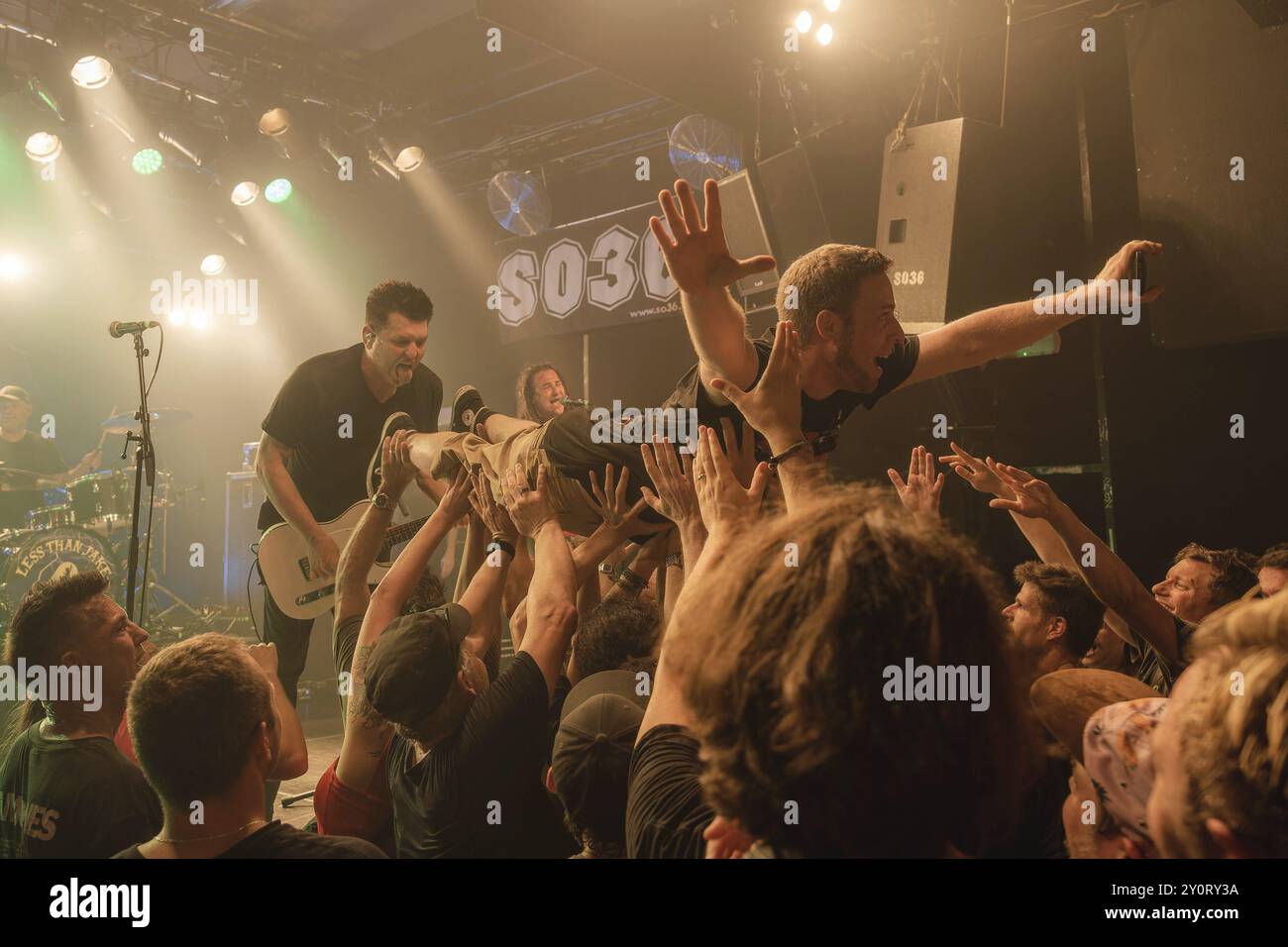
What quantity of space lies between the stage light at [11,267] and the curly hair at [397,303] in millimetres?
7458

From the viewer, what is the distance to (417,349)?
3914 mm

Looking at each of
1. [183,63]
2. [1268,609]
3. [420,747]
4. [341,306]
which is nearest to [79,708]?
[420,747]

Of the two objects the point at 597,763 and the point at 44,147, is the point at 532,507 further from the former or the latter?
the point at 44,147

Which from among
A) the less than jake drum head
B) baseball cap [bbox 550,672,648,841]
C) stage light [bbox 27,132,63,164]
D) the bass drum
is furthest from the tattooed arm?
stage light [bbox 27,132,63,164]

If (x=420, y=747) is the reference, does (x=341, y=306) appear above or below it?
above

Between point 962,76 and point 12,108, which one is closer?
point 962,76

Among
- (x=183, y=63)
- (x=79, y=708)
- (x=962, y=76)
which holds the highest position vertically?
(x=183, y=63)

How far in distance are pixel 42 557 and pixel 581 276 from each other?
4.68 meters

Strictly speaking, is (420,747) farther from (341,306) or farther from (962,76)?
(341,306)

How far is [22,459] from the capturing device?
770 centimetres

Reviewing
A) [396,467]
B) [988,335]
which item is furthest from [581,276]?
[988,335]

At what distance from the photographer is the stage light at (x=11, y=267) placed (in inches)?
360

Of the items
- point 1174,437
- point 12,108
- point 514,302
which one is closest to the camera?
point 1174,437
